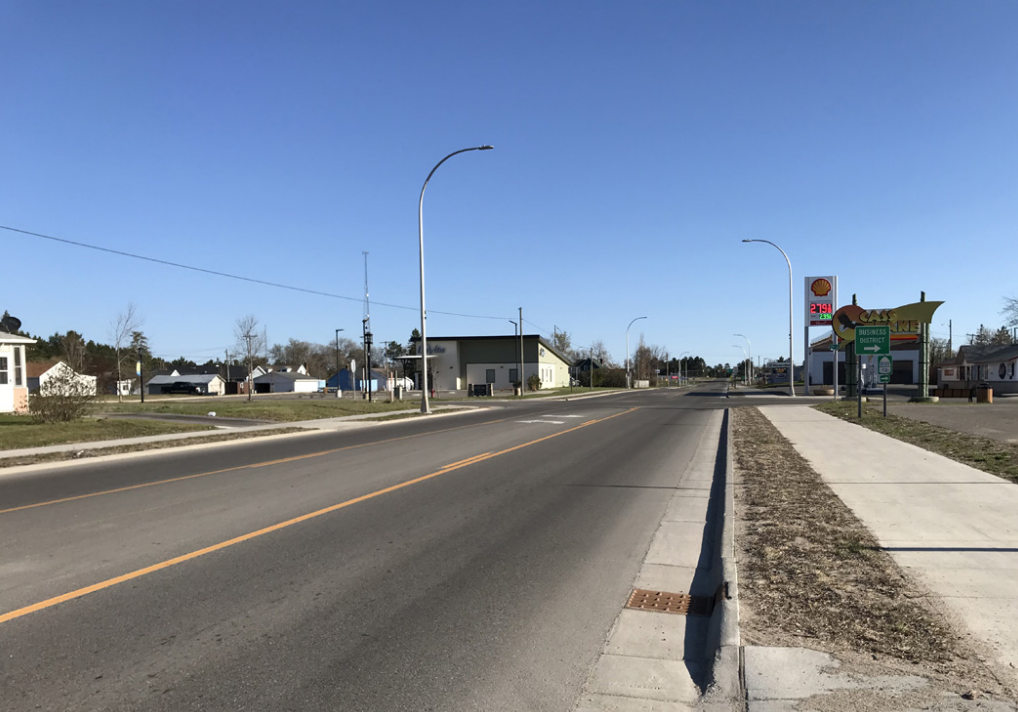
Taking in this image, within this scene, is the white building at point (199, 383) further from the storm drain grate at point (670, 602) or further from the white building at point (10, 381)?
the storm drain grate at point (670, 602)

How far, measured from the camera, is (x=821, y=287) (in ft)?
150

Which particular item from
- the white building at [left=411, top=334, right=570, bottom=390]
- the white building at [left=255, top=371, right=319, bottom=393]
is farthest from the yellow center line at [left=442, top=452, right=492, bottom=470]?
the white building at [left=255, top=371, right=319, bottom=393]

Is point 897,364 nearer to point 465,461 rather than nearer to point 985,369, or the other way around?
point 985,369

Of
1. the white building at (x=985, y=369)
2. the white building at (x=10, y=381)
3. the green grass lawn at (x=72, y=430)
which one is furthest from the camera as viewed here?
the white building at (x=985, y=369)

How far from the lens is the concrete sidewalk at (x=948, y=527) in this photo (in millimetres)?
4641

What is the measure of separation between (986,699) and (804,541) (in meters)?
3.39

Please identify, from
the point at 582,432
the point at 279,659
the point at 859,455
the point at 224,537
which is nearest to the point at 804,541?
the point at 279,659

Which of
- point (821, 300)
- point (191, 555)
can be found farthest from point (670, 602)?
point (821, 300)

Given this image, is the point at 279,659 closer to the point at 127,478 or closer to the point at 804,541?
the point at 804,541

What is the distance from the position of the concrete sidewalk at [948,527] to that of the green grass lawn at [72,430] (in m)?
18.3

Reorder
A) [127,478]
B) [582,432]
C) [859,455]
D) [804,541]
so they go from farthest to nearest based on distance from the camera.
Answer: [582,432] → [859,455] → [127,478] → [804,541]

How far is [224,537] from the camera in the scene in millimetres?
7613

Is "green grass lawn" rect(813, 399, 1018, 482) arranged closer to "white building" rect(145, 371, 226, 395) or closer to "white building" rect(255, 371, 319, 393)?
"white building" rect(255, 371, 319, 393)

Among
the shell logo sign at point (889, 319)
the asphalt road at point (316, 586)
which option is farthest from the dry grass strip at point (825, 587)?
the shell logo sign at point (889, 319)
